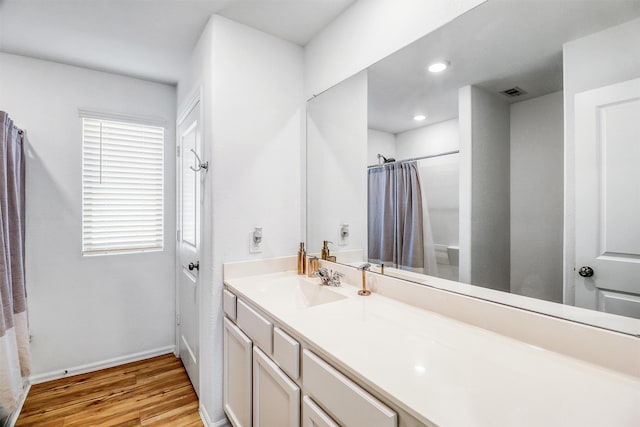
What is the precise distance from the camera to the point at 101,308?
7.97ft

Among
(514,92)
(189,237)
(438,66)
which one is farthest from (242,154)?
(514,92)

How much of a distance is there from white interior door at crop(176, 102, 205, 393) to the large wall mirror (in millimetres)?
1147

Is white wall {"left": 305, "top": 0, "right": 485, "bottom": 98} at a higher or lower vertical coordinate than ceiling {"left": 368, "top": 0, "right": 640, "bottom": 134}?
higher

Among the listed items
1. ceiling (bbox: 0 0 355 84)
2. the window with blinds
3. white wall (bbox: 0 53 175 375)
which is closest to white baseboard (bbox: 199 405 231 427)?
white wall (bbox: 0 53 175 375)

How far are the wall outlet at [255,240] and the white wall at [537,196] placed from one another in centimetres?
134

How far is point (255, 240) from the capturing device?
187 centimetres

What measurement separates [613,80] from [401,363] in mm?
976

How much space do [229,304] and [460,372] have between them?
1.25 metres

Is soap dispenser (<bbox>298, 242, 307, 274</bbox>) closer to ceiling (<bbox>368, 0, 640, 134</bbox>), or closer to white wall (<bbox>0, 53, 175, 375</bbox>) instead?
ceiling (<bbox>368, 0, 640, 134</bbox>)

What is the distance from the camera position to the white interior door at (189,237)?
2049mm

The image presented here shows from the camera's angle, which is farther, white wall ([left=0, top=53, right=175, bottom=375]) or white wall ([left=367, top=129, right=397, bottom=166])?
white wall ([left=0, top=53, right=175, bottom=375])

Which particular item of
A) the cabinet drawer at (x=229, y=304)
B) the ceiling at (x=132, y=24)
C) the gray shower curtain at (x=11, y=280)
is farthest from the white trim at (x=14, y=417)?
the ceiling at (x=132, y=24)

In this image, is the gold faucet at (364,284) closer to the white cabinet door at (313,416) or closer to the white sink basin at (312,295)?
the white sink basin at (312,295)

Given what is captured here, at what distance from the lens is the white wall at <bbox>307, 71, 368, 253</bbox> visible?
1671mm
